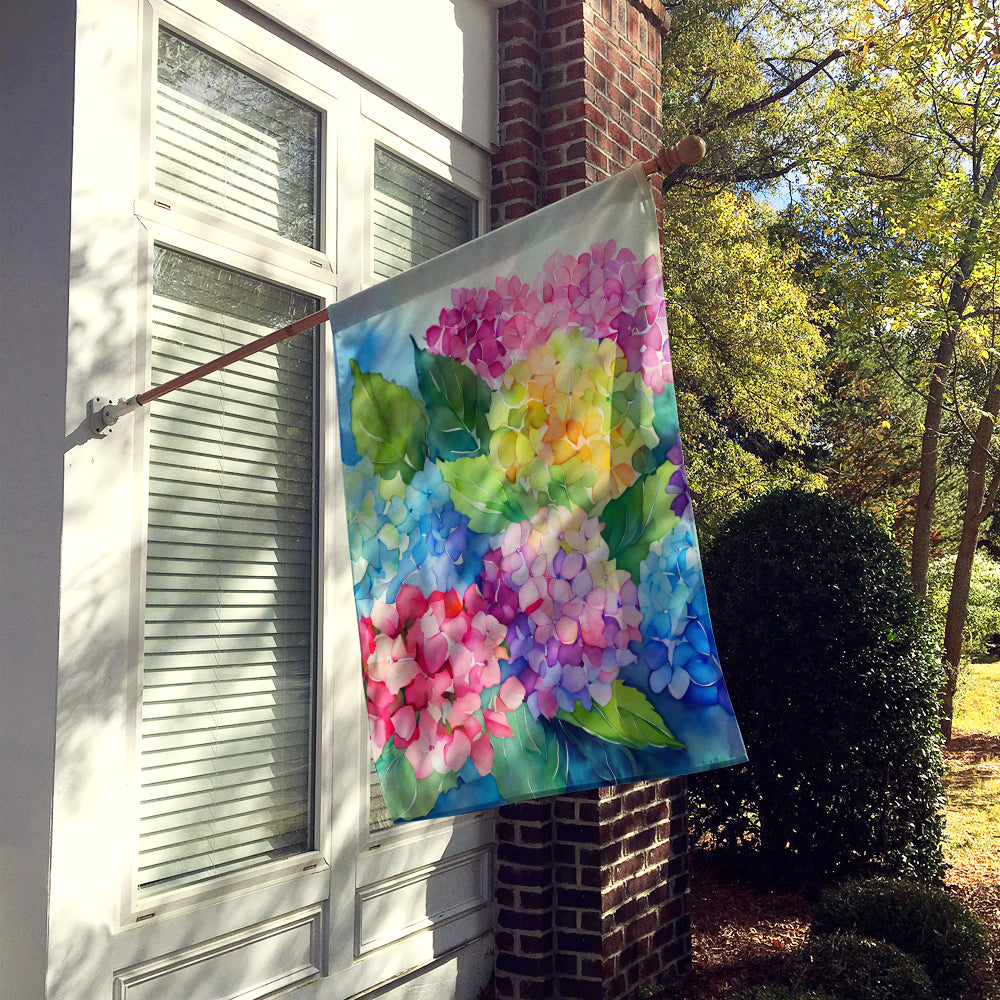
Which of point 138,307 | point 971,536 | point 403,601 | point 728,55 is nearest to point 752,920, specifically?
point 403,601

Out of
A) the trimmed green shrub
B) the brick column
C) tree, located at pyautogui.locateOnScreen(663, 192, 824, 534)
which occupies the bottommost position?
the trimmed green shrub

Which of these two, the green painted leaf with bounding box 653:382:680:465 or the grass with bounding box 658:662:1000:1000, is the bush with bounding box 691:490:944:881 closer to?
the grass with bounding box 658:662:1000:1000

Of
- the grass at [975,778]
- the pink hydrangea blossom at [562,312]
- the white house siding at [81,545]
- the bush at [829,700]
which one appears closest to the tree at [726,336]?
the grass at [975,778]

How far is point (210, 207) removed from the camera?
320cm

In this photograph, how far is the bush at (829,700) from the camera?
571cm

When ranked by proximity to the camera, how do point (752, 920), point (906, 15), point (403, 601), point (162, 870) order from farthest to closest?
point (906, 15), point (752, 920), point (162, 870), point (403, 601)

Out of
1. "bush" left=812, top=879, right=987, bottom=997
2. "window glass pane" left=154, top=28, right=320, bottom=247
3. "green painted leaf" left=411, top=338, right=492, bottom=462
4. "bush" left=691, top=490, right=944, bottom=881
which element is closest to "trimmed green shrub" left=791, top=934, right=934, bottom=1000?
"bush" left=812, top=879, right=987, bottom=997

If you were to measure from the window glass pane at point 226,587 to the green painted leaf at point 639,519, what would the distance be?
148 cm

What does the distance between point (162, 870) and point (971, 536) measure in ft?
32.3

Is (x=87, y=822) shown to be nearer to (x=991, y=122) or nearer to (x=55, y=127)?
(x=55, y=127)

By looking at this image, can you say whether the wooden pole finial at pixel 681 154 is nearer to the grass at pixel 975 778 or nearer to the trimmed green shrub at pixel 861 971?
the trimmed green shrub at pixel 861 971

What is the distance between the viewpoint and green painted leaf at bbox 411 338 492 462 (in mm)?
2273

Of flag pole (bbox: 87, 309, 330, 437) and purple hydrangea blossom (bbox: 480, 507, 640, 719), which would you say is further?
flag pole (bbox: 87, 309, 330, 437)

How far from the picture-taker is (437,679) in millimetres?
2182
